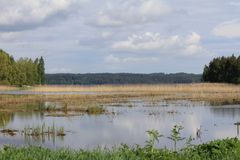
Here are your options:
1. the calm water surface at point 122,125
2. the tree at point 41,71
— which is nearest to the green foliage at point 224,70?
the tree at point 41,71

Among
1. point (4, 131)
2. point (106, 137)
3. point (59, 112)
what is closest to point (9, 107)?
point (59, 112)

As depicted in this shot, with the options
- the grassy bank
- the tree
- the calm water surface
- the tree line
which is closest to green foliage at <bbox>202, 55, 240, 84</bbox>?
the tree line

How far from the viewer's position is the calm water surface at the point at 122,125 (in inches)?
694

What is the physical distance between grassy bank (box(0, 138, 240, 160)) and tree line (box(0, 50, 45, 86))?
76.9 meters

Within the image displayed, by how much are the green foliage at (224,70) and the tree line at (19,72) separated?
32.6m

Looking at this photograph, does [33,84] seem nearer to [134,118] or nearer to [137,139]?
[134,118]

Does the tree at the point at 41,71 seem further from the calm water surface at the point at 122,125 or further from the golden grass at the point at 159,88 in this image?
the calm water surface at the point at 122,125

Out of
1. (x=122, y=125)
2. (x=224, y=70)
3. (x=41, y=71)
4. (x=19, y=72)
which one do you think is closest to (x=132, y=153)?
(x=122, y=125)

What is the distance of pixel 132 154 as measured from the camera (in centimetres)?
859

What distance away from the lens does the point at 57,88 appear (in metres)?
61.7

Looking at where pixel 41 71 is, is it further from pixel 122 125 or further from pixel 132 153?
pixel 132 153

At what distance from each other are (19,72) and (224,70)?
34982mm

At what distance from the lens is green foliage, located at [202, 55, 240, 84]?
75.6 metres

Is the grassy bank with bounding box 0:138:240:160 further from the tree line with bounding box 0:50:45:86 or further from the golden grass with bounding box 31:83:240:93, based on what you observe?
the tree line with bounding box 0:50:45:86
